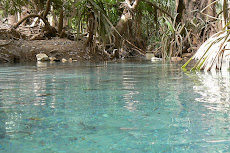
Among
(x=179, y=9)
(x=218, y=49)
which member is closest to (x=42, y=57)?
(x=179, y=9)

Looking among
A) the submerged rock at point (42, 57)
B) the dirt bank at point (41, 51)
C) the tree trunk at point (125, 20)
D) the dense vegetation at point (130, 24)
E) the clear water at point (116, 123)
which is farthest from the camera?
the tree trunk at point (125, 20)

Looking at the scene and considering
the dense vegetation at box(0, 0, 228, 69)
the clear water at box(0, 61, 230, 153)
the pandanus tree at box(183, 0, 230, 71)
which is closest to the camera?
the clear water at box(0, 61, 230, 153)

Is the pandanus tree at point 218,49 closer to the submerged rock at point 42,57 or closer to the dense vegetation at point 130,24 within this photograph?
the dense vegetation at point 130,24

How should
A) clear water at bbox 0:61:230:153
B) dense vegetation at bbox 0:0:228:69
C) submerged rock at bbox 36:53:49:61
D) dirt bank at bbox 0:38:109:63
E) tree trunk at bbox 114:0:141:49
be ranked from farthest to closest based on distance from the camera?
tree trunk at bbox 114:0:141:49
dirt bank at bbox 0:38:109:63
submerged rock at bbox 36:53:49:61
dense vegetation at bbox 0:0:228:69
clear water at bbox 0:61:230:153

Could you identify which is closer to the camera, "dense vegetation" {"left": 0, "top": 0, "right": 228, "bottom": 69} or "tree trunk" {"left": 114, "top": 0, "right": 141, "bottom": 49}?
"dense vegetation" {"left": 0, "top": 0, "right": 228, "bottom": 69}

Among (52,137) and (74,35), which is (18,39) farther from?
(52,137)

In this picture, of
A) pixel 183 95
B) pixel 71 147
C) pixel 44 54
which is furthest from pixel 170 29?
pixel 71 147

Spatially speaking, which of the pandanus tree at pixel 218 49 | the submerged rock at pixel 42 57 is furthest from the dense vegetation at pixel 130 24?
the pandanus tree at pixel 218 49

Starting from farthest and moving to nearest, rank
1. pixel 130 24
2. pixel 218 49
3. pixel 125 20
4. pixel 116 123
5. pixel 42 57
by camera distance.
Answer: pixel 130 24 < pixel 125 20 < pixel 42 57 < pixel 218 49 < pixel 116 123

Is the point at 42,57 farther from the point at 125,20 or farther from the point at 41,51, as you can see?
the point at 125,20

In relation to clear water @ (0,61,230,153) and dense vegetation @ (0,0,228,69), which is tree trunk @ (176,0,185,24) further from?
clear water @ (0,61,230,153)

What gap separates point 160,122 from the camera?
1283mm

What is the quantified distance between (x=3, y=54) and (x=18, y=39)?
1454 mm

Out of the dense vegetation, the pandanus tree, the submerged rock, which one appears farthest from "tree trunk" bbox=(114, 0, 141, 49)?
the pandanus tree
